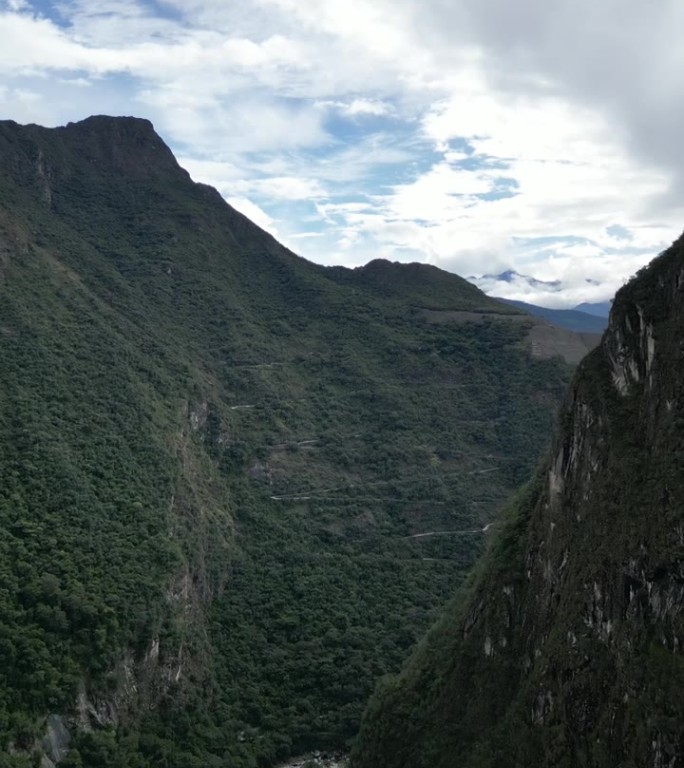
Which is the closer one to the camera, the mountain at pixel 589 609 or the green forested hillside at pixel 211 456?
the mountain at pixel 589 609

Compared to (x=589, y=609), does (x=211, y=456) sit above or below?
above

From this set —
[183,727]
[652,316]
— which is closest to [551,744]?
[652,316]

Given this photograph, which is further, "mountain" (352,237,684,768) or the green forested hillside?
the green forested hillside

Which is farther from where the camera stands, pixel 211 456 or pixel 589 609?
pixel 211 456

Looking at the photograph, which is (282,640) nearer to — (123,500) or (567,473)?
(123,500)
